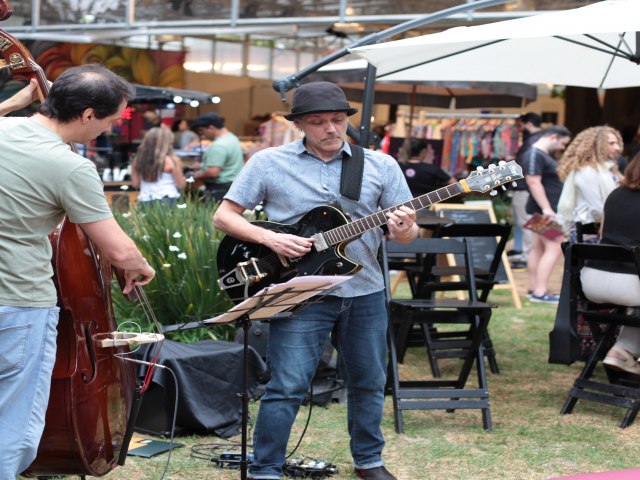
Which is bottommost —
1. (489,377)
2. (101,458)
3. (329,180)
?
(489,377)

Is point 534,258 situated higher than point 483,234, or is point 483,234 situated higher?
point 483,234

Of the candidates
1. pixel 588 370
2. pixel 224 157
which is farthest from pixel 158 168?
pixel 588 370

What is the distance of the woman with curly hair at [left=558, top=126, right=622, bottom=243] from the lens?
852 centimetres

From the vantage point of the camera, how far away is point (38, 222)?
321 centimetres

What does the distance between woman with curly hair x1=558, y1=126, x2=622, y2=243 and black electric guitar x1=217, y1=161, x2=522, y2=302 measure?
416 cm

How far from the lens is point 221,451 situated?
5.21 meters

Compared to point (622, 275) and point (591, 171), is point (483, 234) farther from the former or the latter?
point (622, 275)

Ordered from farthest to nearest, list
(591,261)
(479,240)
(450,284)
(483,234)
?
(479,240)
(483,234)
(450,284)
(591,261)

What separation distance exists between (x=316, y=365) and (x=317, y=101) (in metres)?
1.19

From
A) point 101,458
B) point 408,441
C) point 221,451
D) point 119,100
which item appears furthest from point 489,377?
point 119,100

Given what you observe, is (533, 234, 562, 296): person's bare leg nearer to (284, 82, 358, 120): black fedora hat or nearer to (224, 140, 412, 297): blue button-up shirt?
(224, 140, 412, 297): blue button-up shirt

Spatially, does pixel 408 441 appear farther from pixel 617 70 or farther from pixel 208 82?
pixel 208 82

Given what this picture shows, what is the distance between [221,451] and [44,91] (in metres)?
2.23

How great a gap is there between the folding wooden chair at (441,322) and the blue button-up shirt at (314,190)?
1.29m
